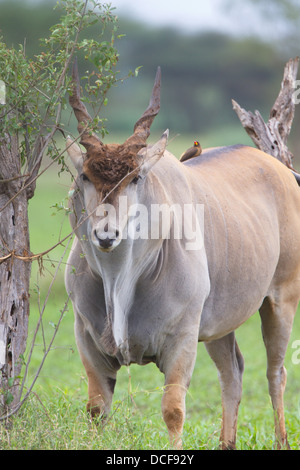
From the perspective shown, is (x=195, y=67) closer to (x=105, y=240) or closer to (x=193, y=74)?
(x=193, y=74)

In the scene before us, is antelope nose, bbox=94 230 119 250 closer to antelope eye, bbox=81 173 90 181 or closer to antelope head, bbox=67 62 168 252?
antelope head, bbox=67 62 168 252

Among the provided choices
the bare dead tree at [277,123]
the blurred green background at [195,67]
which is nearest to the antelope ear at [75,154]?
the bare dead tree at [277,123]

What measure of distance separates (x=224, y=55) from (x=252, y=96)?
3772 millimetres

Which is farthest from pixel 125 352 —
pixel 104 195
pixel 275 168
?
pixel 275 168

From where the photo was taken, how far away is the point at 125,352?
373cm

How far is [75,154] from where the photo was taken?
11.4 ft

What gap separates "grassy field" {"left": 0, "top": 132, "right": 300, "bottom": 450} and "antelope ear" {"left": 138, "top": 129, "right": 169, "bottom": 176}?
37 cm

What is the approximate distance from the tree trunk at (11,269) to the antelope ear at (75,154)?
28cm

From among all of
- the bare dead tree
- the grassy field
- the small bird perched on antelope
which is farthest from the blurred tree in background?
the small bird perched on antelope

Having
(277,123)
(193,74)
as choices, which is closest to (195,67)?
(193,74)

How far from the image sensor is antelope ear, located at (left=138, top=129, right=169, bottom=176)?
3.49 m

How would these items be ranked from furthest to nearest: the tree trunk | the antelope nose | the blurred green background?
the blurred green background < the tree trunk < the antelope nose

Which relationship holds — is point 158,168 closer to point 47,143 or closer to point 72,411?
point 47,143

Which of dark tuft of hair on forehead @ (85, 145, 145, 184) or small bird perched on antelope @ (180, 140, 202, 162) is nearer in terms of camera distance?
dark tuft of hair on forehead @ (85, 145, 145, 184)
